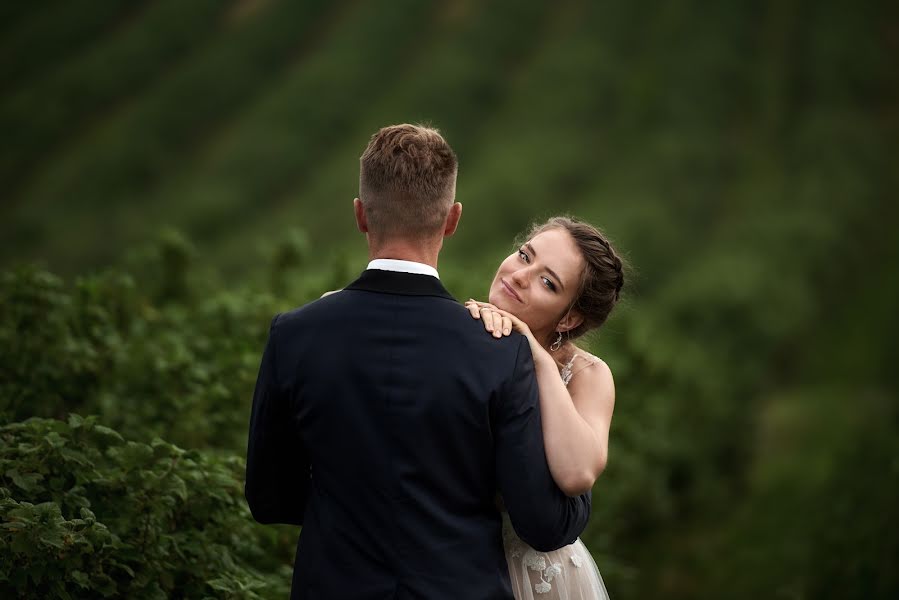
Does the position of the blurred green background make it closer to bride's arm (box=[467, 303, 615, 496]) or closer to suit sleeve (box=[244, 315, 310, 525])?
bride's arm (box=[467, 303, 615, 496])

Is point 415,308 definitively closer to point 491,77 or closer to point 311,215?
point 311,215

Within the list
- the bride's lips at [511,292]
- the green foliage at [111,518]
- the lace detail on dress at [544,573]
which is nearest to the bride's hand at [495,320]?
the bride's lips at [511,292]

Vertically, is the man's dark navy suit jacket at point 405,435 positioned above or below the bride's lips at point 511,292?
below

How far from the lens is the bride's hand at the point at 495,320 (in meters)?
2.77

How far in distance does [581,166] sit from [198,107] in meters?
15.2

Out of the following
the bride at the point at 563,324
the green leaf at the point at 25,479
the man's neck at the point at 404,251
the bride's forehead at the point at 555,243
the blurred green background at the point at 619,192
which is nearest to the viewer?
the man's neck at the point at 404,251

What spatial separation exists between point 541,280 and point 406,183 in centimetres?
82

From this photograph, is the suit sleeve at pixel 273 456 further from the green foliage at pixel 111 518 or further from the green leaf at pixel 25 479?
the green leaf at pixel 25 479

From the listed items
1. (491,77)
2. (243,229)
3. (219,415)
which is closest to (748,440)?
(219,415)

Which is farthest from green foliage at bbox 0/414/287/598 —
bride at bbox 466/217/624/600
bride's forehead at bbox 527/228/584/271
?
bride's forehead at bbox 527/228/584/271

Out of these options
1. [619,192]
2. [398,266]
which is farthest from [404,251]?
[619,192]

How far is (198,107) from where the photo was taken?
36.2 m

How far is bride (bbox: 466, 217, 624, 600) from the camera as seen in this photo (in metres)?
3.07

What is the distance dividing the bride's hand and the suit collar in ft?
0.45
